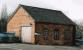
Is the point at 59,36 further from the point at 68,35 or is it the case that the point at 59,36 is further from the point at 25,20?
the point at 25,20

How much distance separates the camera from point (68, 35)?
150ft

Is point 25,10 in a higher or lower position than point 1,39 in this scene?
higher

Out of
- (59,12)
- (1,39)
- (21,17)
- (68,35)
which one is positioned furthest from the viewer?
(59,12)

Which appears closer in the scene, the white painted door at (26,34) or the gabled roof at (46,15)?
the white painted door at (26,34)

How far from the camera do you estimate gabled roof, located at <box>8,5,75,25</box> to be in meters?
40.2

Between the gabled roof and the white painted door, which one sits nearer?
the white painted door

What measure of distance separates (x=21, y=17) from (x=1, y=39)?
5.23 meters

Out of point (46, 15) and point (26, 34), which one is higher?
point (46, 15)

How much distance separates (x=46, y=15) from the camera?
141 ft

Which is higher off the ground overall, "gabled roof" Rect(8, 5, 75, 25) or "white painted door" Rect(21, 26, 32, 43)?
"gabled roof" Rect(8, 5, 75, 25)

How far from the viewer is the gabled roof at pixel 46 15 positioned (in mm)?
40156

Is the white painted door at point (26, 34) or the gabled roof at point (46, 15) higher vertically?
the gabled roof at point (46, 15)

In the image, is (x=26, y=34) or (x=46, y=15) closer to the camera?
(x=26, y=34)

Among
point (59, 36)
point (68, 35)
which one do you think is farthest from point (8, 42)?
point (68, 35)
